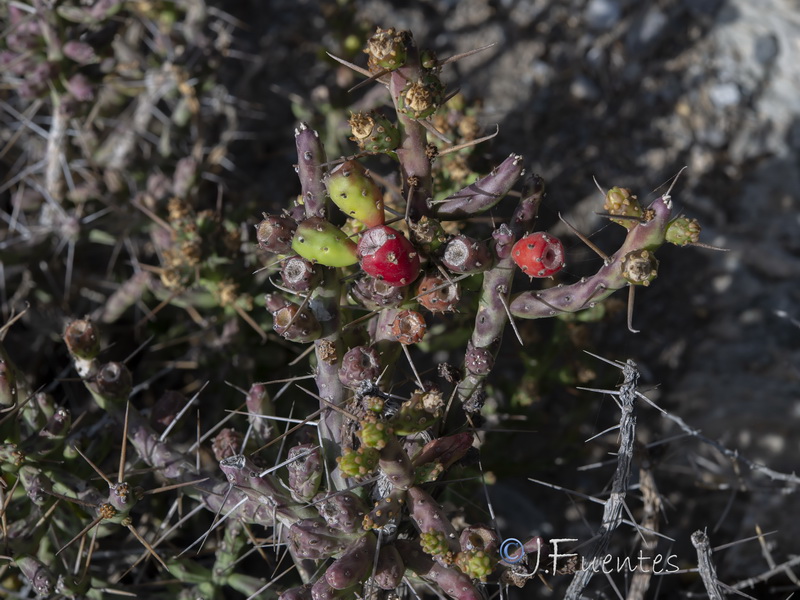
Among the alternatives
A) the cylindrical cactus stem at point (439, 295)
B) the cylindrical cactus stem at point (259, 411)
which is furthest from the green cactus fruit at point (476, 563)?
the cylindrical cactus stem at point (259, 411)

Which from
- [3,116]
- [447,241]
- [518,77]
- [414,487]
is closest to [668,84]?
[518,77]

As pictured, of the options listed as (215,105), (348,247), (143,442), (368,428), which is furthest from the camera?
(215,105)

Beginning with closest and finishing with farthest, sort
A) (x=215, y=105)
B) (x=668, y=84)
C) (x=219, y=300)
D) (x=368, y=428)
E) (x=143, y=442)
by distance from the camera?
1. (x=368, y=428)
2. (x=143, y=442)
3. (x=219, y=300)
4. (x=215, y=105)
5. (x=668, y=84)

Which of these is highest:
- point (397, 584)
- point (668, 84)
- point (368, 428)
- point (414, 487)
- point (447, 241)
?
point (447, 241)

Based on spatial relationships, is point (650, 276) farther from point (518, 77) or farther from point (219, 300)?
point (518, 77)

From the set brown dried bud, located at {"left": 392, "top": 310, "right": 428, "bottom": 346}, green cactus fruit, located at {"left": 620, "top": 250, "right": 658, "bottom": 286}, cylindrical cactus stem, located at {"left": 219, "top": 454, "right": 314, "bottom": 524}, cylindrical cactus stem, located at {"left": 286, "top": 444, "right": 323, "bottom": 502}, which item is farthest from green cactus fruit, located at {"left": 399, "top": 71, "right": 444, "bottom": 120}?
cylindrical cactus stem, located at {"left": 219, "top": 454, "right": 314, "bottom": 524}

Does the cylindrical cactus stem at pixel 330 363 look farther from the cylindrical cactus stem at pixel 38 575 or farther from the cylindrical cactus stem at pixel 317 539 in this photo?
the cylindrical cactus stem at pixel 38 575

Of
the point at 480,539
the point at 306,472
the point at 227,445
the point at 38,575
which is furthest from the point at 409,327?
the point at 38,575
